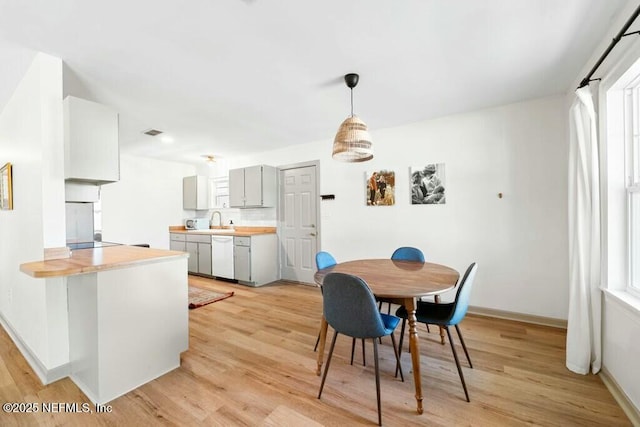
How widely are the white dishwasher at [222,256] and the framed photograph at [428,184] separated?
10.2ft

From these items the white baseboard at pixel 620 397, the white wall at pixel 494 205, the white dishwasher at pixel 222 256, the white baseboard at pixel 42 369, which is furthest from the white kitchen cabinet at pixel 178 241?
the white baseboard at pixel 620 397

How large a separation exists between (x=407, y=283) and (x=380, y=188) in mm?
2157

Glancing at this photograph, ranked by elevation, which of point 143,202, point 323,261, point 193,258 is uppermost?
point 143,202

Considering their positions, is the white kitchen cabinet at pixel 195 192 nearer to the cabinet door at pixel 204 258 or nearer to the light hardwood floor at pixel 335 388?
the cabinet door at pixel 204 258

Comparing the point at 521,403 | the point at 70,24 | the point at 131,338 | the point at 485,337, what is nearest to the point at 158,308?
the point at 131,338

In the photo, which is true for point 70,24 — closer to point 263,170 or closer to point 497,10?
point 497,10

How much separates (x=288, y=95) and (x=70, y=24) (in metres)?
1.61

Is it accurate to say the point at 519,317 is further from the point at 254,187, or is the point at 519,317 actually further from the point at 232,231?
the point at 232,231

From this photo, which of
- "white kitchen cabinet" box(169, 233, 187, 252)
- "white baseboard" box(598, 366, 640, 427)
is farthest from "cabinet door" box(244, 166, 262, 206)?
"white baseboard" box(598, 366, 640, 427)

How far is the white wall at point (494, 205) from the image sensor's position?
275 cm

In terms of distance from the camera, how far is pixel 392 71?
2230 millimetres

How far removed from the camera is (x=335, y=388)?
1.84 meters

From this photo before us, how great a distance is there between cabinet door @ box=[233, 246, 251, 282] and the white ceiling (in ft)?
7.30

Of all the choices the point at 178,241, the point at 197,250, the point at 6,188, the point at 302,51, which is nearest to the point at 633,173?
the point at 302,51
